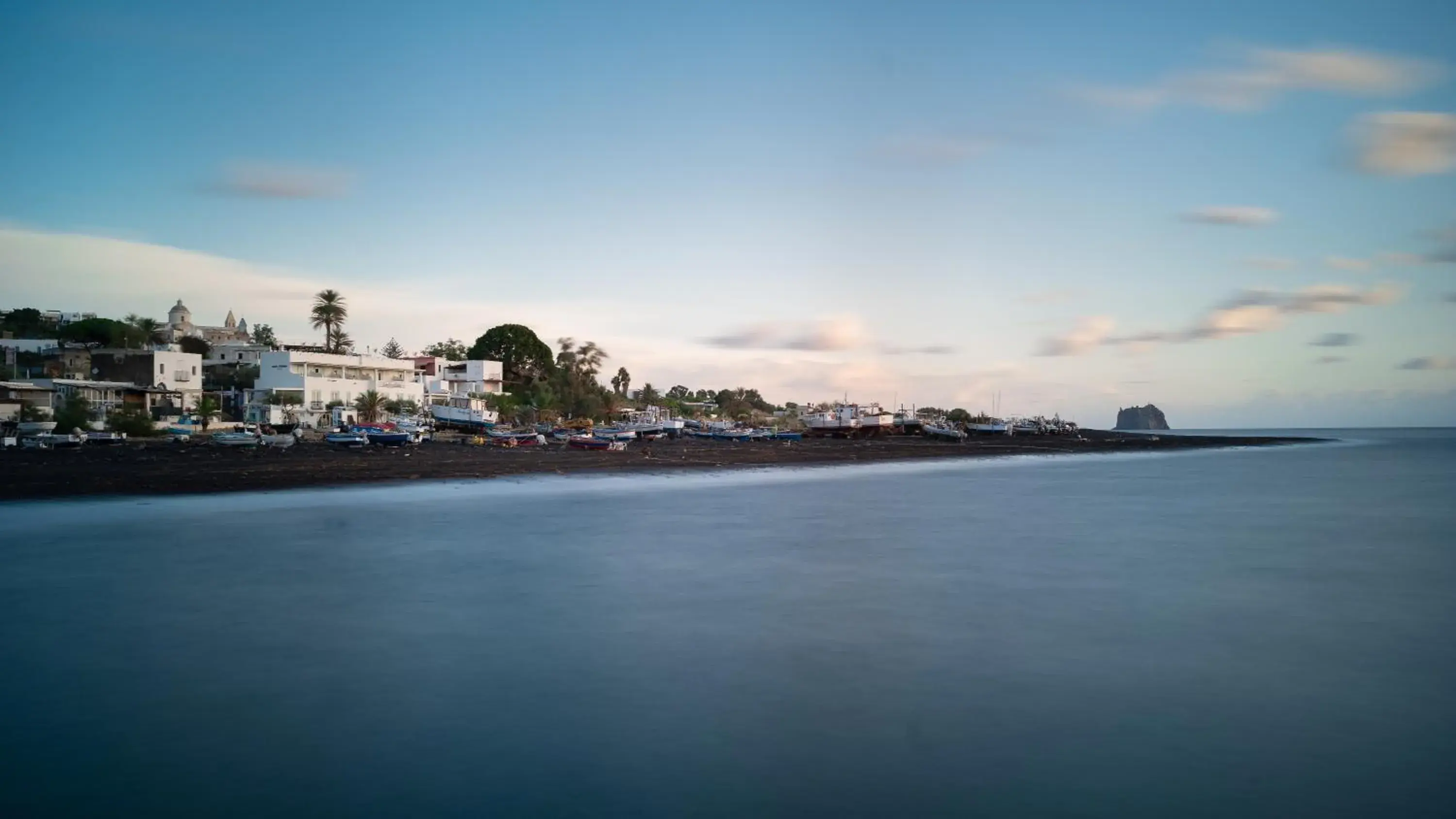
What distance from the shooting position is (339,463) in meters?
43.5

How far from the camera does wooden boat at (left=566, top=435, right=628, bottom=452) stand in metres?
63.0

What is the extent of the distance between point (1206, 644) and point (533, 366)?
95954 millimetres

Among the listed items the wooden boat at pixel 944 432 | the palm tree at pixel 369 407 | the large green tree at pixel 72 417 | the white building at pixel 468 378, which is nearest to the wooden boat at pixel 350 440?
the large green tree at pixel 72 417

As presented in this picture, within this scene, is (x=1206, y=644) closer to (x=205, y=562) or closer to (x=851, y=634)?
(x=851, y=634)

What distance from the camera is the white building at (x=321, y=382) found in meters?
70.2

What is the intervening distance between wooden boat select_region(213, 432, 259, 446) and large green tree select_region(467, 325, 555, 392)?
49475 mm

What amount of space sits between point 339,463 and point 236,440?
38.8 feet

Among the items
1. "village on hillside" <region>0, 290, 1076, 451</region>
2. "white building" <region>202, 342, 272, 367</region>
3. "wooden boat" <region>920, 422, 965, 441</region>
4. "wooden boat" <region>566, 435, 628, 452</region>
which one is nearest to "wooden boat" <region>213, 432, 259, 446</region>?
"village on hillside" <region>0, 290, 1076, 451</region>

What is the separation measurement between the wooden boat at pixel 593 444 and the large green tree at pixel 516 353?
3974 cm

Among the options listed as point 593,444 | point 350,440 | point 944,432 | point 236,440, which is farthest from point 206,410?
point 944,432

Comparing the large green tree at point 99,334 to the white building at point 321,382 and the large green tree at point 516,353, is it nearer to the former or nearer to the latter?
the white building at point 321,382

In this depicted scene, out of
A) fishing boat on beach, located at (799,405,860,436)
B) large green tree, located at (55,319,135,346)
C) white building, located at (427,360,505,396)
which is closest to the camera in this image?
large green tree, located at (55,319,135,346)

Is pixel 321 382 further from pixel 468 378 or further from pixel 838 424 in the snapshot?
pixel 838 424

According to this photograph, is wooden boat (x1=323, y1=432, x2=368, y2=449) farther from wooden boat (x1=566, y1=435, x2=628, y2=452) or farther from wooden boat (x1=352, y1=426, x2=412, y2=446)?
wooden boat (x1=566, y1=435, x2=628, y2=452)
